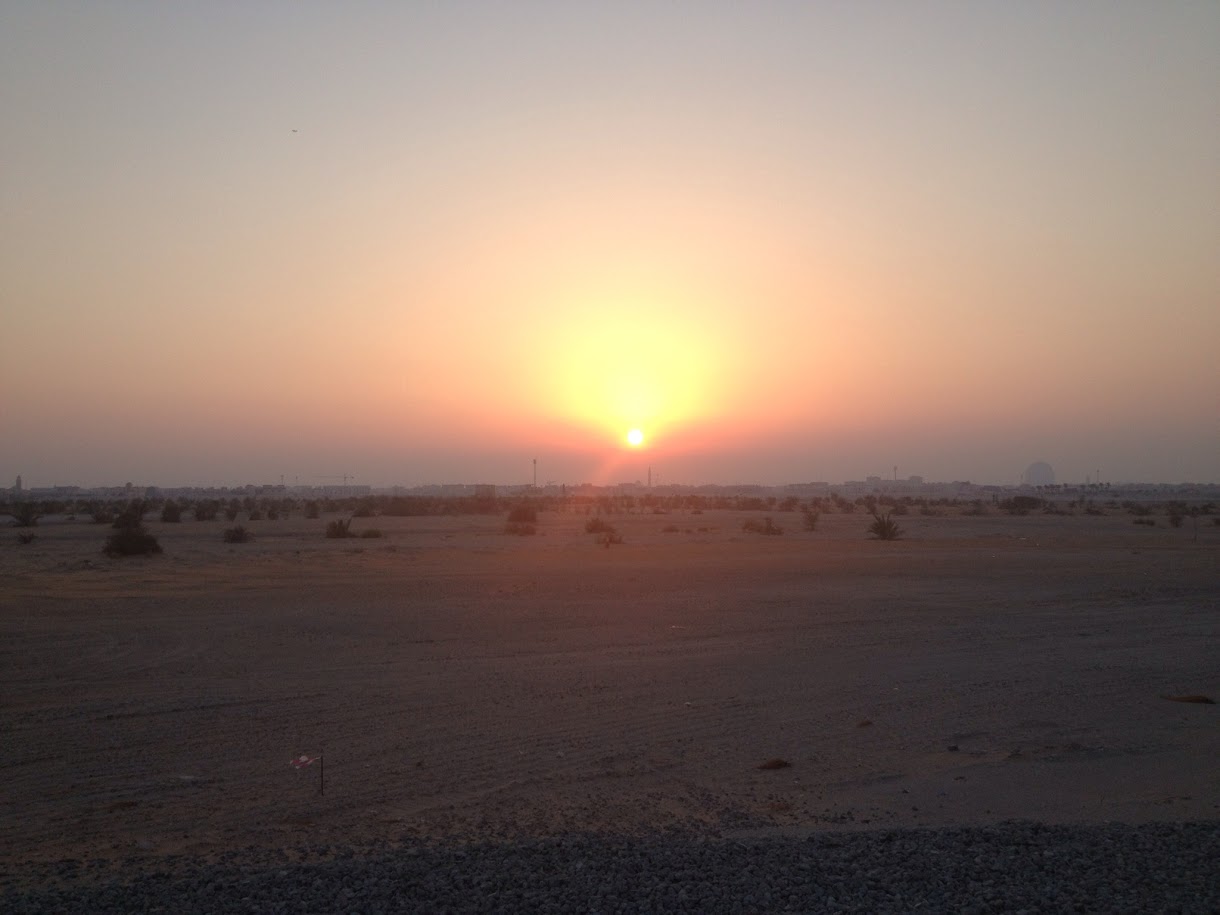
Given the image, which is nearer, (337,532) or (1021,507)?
→ (337,532)

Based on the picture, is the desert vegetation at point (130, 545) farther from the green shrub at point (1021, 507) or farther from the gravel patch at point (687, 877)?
the green shrub at point (1021, 507)

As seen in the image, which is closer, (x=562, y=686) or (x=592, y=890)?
(x=592, y=890)

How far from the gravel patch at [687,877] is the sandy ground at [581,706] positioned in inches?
38.4

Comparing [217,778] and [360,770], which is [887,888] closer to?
[360,770]

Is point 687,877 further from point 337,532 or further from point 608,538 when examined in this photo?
point 337,532

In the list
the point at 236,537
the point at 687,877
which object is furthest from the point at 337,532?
the point at 687,877

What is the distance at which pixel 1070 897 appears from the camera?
7.11 m

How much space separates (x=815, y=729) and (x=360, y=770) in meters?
5.74

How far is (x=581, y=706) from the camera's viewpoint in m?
14.4

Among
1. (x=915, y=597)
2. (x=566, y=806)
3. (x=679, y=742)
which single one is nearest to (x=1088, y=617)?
(x=915, y=597)

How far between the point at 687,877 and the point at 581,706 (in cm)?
695

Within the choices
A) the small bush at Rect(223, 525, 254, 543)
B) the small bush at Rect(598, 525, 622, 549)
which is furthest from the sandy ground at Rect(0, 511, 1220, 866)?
the small bush at Rect(223, 525, 254, 543)

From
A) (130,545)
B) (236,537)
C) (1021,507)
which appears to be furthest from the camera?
(1021,507)

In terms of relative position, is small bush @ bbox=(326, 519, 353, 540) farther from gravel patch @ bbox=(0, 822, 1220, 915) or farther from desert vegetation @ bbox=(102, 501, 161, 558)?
gravel patch @ bbox=(0, 822, 1220, 915)
